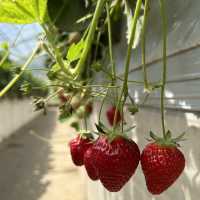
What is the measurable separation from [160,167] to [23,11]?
25 centimetres

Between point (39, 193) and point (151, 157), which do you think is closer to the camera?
point (151, 157)

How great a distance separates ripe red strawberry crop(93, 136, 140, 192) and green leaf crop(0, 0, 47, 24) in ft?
0.58

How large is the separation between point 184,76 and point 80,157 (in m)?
0.18

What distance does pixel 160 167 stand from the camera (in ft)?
1.66

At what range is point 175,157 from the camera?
20.2 inches

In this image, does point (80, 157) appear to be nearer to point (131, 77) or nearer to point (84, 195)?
point (131, 77)

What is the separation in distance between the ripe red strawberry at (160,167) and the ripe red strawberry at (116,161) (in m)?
0.01

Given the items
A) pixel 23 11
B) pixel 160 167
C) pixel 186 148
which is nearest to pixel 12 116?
pixel 186 148

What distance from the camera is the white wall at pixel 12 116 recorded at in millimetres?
11177

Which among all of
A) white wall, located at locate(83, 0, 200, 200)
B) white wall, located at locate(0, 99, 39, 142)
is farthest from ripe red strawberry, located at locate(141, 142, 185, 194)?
white wall, located at locate(0, 99, 39, 142)

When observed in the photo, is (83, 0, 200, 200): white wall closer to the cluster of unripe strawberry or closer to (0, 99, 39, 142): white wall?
the cluster of unripe strawberry

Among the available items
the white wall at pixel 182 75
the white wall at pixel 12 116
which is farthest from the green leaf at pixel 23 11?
the white wall at pixel 12 116

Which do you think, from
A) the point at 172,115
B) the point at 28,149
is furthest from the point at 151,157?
the point at 28,149

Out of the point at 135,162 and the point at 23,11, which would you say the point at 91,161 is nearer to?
the point at 135,162
